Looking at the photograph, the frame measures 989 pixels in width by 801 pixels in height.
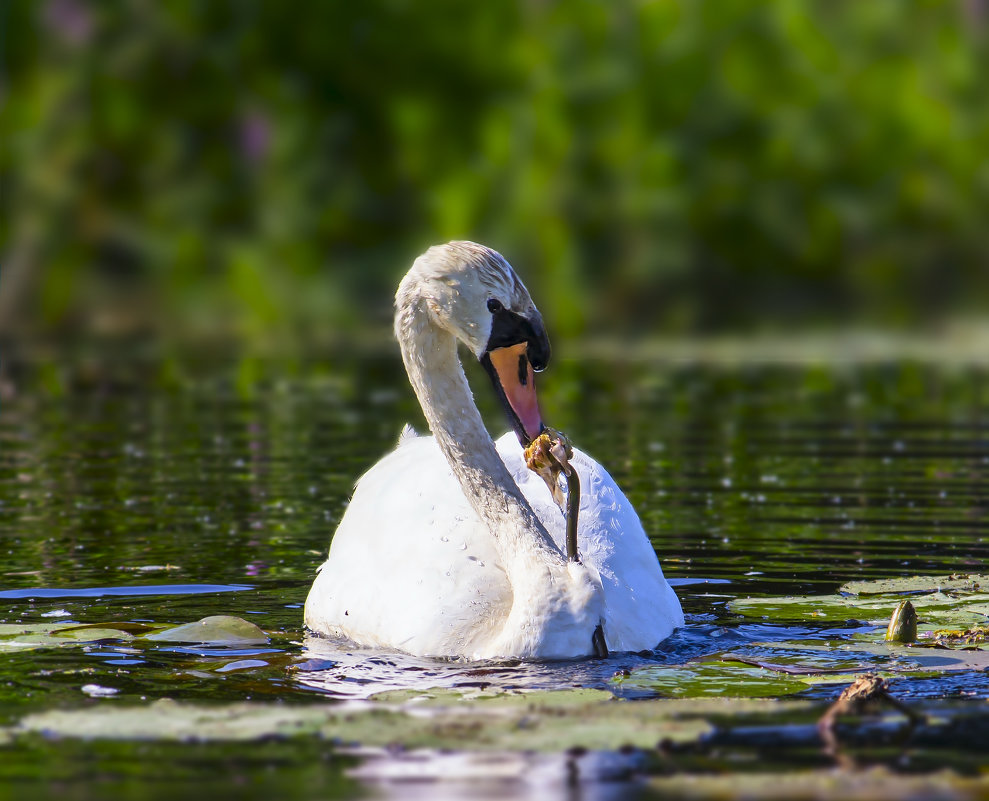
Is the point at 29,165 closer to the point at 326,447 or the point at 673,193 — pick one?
the point at 673,193

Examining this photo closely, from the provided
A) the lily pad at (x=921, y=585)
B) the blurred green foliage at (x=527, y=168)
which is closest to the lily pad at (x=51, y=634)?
the lily pad at (x=921, y=585)

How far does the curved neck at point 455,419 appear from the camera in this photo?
7.22 meters

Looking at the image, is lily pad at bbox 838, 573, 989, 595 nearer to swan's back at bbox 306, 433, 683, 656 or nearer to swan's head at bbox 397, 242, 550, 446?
swan's back at bbox 306, 433, 683, 656

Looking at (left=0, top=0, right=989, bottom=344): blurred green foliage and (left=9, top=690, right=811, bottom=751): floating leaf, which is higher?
(left=0, top=0, right=989, bottom=344): blurred green foliage

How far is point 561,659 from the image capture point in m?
6.54

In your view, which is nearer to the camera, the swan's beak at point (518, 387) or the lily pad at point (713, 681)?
the lily pad at point (713, 681)

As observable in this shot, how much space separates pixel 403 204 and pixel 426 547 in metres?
23.7

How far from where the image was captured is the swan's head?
22.6ft

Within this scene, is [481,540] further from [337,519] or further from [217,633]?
[337,519]

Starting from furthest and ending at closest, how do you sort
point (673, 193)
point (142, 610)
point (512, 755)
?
point (673, 193)
point (142, 610)
point (512, 755)

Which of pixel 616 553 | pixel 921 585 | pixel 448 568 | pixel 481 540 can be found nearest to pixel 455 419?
pixel 481 540

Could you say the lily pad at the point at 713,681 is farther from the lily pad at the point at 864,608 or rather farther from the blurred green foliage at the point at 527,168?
the blurred green foliage at the point at 527,168

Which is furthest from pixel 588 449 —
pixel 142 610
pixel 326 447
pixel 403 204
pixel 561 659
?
pixel 403 204

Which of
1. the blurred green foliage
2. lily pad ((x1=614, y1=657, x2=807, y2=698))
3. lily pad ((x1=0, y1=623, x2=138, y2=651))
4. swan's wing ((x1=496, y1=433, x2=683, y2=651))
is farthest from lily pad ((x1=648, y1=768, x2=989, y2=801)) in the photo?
the blurred green foliage
